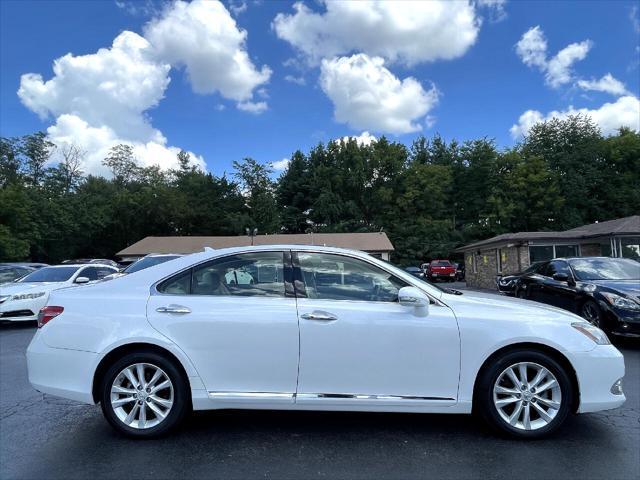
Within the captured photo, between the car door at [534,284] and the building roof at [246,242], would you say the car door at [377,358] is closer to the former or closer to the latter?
the car door at [534,284]

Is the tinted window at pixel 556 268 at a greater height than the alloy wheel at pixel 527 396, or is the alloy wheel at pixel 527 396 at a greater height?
the tinted window at pixel 556 268

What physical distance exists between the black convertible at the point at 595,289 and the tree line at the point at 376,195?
125 feet

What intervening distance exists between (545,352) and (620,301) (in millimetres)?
4598

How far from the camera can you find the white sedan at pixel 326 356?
3695mm

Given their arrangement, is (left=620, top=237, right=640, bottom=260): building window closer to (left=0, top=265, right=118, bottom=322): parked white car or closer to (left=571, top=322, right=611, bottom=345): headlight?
(left=571, top=322, right=611, bottom=345): headlight

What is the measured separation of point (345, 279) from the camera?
404cm

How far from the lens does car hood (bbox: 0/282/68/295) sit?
11.1 m

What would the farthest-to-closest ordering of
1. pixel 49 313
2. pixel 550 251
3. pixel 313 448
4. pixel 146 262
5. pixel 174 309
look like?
pixel 550 251 → pixel 146 262 → pixel 49 313 → pixel 174 309 → pixel 313 448

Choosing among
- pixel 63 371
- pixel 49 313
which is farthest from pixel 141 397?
pixel 49 313

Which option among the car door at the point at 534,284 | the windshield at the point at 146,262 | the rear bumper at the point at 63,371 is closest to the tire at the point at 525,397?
the rear bumper at the point at 63,371

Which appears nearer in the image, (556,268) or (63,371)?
(63,371)

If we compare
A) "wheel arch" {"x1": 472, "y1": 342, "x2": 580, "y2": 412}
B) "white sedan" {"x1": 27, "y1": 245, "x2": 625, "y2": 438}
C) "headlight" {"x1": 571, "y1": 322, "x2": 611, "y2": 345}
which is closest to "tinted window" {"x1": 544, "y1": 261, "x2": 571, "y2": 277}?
"headlight" {"x1": 571, "y1": 322, "x2": 611, "y2": 345}

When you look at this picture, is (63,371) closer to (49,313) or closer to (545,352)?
(49,313)

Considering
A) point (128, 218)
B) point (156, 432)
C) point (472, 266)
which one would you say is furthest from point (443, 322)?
point (128, 218)
